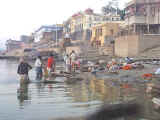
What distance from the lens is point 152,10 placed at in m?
32.9

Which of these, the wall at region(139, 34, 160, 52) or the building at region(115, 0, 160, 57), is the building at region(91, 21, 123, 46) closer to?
the building at region(115, 0, 160, 57)

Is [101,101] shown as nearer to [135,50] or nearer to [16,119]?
[16,119]

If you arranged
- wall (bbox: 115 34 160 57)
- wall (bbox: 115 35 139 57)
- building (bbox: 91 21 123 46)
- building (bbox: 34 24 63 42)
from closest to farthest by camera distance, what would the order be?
wall (bbox: 115 34 160 57)
wall (bbox: 115 35 139 57)
building (bbox: 91 21 123 46)
building (bbox: 34 24 63 42)

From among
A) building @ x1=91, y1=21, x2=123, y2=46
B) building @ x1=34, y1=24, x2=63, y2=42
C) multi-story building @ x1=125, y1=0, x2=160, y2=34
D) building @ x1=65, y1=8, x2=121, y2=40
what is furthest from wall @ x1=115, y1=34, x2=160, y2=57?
building @ x1=34, y1=24, x2=63, y2=42

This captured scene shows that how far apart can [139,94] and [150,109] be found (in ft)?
8.18

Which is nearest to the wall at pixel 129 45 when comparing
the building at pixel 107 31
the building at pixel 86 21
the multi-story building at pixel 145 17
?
the multi-story building at pixel 145 17

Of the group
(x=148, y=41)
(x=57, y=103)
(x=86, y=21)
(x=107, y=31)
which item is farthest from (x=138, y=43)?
(x=86, y=21)

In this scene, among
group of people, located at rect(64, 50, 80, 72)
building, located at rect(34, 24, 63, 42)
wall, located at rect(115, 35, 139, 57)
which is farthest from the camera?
building, located at rect(34, 24, 63, 42)

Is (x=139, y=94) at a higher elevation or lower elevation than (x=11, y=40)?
lower

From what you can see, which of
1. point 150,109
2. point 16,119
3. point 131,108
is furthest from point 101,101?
point 131,108

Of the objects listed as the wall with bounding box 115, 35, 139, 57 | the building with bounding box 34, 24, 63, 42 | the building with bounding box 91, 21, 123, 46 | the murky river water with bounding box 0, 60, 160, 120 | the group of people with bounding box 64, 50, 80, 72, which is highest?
the building with bounding box 34, 24, 63, 42

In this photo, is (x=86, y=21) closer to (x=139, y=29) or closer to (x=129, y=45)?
(x=139, y=29)

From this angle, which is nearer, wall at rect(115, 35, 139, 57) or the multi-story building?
wall at rect(115, 35, 139, 57)

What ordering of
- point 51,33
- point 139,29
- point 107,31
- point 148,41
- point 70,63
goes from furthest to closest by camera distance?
point 51,33
point 107,31
point 139,29
point 148,41
point 70,63
